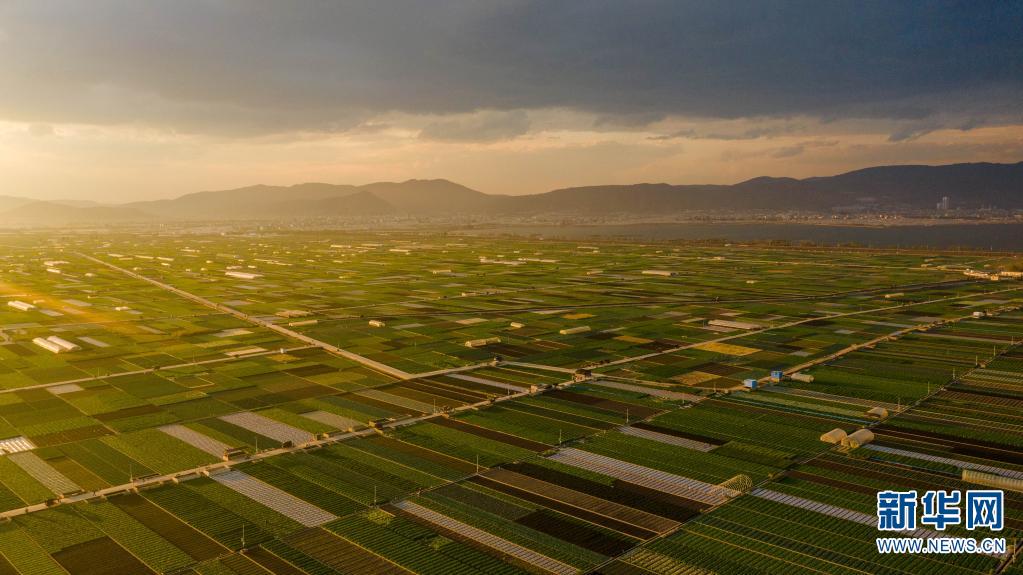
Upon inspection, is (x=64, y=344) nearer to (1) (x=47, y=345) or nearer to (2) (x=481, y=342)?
(1) (x=47, y=345)

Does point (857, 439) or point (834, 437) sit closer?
point (857, 439)

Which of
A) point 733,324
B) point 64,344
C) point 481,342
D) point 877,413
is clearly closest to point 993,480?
point 877,413

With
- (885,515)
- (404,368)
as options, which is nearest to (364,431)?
(404,368)

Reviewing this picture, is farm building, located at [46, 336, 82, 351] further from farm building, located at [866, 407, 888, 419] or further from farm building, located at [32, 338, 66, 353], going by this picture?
farm building, located at [866, 407, 888, 419]

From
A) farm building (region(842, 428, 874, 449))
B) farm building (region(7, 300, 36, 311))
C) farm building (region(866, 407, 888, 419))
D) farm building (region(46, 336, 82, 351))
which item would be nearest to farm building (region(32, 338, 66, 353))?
farm building (region(46, 336, 82, 351))

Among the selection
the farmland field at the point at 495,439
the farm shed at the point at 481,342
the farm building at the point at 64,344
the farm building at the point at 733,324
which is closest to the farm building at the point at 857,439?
the farmland field at the point at 495,439

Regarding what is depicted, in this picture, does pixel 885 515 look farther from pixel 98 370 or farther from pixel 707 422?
pixel 98 370
